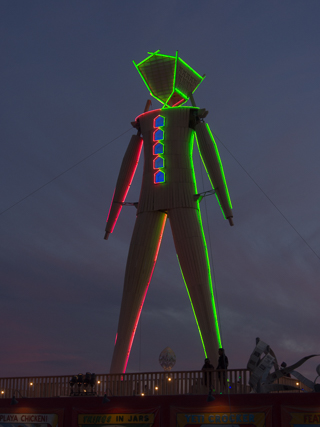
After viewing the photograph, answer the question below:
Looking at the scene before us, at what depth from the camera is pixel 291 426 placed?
1452 centimetres

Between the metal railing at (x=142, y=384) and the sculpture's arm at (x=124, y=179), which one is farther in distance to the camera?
the sculpture's arm at (x=124, y=179)

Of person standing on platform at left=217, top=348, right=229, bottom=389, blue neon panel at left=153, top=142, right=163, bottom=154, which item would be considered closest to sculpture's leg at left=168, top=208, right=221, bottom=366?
person standing on platform at left=217, top=348, right=229, bottom=389

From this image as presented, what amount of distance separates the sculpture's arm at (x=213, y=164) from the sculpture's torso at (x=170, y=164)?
554 millimetres

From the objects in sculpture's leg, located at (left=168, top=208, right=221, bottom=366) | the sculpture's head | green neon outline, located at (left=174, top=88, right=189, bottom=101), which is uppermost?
the sculpture's head

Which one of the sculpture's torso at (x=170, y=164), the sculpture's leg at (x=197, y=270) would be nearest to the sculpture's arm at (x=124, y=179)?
the sculpture's torso at (x=170, y=164)

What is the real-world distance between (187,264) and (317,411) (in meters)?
6.56

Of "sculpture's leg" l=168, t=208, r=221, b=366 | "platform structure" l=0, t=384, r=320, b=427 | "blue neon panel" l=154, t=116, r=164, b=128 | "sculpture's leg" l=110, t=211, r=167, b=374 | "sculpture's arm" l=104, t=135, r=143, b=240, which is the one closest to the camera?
"platform structure" l=0, t=384, r=320, b=427

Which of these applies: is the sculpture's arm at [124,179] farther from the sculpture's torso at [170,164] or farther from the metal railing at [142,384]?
the metal railing at [142,384]

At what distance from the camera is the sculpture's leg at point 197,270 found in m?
18.5

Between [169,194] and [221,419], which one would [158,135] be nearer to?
[169,194]

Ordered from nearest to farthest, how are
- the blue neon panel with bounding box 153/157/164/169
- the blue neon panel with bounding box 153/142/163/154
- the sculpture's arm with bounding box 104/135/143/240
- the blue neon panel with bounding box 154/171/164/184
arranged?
the blue neon panel with bounding box 154/171/164/184, the blue neon panel with bounding box 153/157/164/169, the blue neon panel with bounding box 153/142/163/154, the sculpture's arm with bounding box 104/135/143/240

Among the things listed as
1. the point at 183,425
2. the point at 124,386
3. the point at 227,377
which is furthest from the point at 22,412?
the point at 227,377

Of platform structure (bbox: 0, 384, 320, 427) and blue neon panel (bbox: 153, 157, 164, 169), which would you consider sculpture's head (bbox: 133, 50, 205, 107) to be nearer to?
blue neon panel (bbox: 153, 157, 164, 169)

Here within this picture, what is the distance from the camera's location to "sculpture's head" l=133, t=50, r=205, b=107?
70.2 ft
